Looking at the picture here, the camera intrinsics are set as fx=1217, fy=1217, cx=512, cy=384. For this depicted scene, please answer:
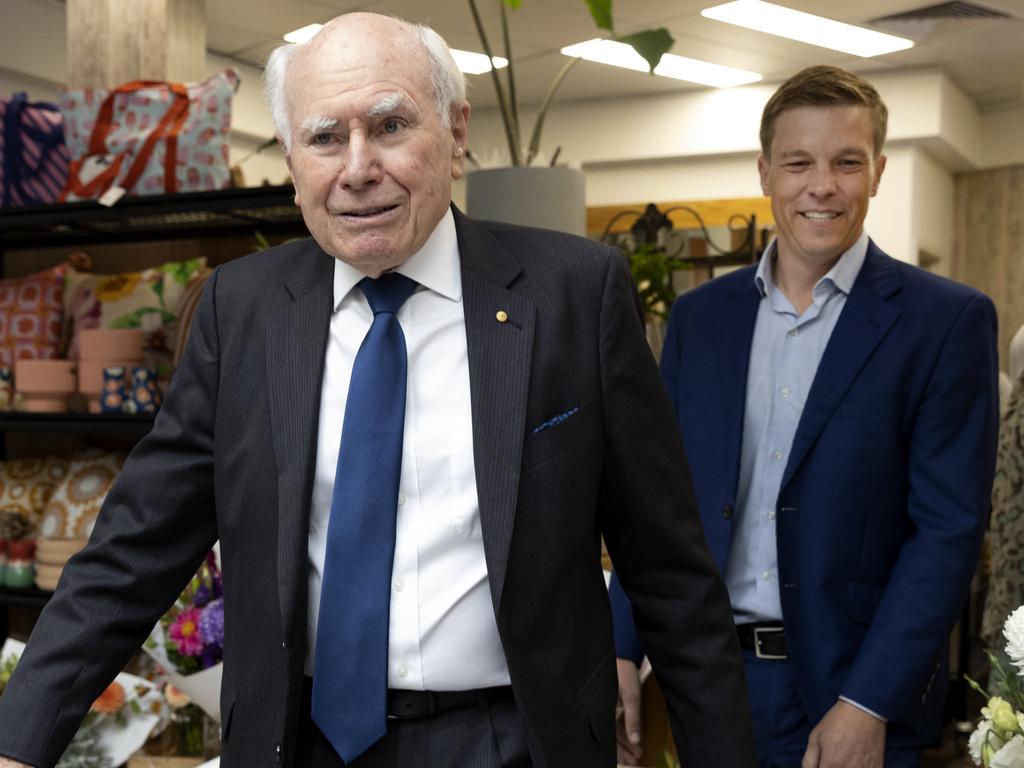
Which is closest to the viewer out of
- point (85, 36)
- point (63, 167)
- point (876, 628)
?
point (876, 628)

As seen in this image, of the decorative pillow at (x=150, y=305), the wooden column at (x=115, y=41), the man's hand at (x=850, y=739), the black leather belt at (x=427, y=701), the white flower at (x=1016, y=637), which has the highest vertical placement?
the wooden column at (x=115, y=41)

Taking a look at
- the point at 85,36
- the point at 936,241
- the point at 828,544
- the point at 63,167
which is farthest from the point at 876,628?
the point at 936,241

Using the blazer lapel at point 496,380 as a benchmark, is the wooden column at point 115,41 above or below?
above

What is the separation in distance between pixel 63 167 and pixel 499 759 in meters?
2.65

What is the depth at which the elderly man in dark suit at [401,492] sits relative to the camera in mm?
1273

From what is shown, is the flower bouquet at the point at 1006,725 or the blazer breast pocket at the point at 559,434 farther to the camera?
the blazer breast pocket at the point at 559,434

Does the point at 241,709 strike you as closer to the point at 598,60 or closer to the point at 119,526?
the point at 119,526

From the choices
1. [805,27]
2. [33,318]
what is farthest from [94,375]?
[805,27]

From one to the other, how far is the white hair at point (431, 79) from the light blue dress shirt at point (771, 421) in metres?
0.85

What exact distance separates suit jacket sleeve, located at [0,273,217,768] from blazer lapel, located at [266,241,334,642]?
0.36 feet

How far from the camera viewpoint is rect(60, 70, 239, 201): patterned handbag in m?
3.02

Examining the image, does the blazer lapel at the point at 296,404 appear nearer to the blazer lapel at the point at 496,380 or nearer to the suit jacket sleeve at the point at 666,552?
the blazer lapel at the point at 496,380

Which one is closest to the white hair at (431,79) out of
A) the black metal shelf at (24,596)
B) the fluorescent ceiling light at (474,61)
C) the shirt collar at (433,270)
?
the shirt collar at (433,270)

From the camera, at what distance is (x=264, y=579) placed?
4.31 feet
